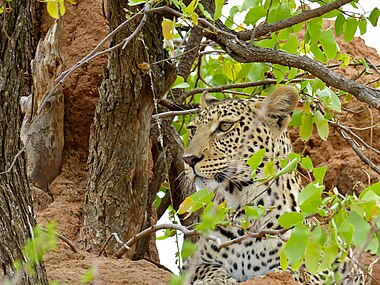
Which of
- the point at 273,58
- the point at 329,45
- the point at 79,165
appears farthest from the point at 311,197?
the point at 79,165

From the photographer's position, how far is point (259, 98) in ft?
24.1

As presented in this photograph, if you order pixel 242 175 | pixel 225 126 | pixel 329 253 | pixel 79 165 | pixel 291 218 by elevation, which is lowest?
pixel 79 165

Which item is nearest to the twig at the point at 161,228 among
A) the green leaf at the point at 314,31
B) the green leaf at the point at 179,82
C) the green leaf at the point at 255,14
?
the green leaf at the point at 179,82

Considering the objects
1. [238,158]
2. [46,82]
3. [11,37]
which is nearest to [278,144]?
[238,158]

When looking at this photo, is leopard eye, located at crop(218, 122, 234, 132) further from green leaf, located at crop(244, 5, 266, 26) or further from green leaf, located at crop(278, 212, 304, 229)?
green leaf, located at crop(278, 212, 304, 229)

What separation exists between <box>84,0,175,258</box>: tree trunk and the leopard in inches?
15.7

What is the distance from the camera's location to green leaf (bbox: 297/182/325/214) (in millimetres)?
4066

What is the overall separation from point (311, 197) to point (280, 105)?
2.64 metres

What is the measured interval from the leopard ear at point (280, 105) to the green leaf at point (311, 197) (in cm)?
240

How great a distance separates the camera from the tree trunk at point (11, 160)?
4289 mm

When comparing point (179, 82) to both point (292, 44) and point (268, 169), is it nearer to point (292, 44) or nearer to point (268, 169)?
point (292, 44)

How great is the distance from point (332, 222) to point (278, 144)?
2.72m

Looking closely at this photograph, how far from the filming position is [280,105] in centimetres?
668

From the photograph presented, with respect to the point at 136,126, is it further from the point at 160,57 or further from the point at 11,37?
the point at 11,37
